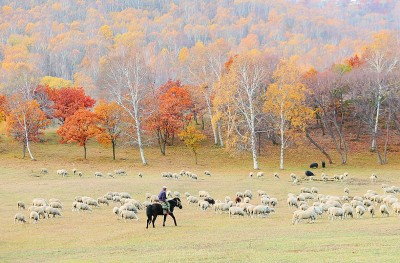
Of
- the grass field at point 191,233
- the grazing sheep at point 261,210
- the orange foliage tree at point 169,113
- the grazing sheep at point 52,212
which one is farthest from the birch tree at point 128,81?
the grazing sheep at point 261,210

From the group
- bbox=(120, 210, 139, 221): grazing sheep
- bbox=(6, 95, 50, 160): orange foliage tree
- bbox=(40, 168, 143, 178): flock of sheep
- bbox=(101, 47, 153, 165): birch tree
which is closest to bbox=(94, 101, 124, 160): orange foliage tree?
bbox=(101, 47, 153, 165): birch tree

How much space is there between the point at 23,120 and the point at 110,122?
532 inches

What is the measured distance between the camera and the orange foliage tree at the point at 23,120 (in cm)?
7562

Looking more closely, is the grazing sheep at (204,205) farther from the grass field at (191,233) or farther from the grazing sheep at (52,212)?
the grazing sheep at (52,212)

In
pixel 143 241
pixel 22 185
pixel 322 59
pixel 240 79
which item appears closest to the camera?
pixel 143 241

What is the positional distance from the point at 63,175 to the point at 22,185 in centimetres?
850

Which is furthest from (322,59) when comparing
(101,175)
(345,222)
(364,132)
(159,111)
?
(345,222)

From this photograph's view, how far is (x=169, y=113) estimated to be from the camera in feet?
266

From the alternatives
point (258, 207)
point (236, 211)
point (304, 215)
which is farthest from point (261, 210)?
point (304, 215)

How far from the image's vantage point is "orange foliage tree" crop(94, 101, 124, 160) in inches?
2958

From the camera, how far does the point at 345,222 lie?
26109 millimetres

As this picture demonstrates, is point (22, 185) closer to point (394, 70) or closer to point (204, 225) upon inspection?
point (204, 225)

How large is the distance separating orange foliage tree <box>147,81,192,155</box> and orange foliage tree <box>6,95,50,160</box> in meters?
17.5

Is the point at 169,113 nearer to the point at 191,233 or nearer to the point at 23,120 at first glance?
the point at 23,120
